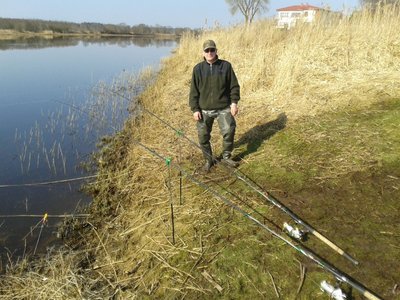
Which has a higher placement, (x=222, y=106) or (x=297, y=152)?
(x=222, y=106)

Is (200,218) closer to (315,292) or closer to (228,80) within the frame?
(315,292)

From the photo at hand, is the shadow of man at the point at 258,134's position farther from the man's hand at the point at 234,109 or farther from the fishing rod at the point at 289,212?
the man's hand at the point at 234,109

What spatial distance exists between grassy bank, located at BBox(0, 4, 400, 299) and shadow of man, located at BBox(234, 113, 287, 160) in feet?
0.08

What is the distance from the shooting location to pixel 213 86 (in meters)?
4.73

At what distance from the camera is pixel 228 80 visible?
4.78m

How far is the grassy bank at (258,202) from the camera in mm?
3184

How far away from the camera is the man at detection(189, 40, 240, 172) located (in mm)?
4680

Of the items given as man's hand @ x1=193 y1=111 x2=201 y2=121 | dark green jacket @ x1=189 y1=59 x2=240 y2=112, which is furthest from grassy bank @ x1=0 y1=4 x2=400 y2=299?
dark green jacket @ x1=189 y1=59 x2=240 y2=112

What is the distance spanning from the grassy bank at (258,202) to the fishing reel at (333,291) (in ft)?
0.34

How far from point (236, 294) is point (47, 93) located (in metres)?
13.3

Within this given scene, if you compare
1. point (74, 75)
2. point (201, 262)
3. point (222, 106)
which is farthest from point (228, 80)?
point (74, 75)

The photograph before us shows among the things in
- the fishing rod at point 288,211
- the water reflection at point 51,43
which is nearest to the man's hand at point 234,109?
the fishing rod at point 288,211

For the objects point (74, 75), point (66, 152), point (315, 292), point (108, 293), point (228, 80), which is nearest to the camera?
point (315, 292)

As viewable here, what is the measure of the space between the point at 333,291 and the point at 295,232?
29.4 inches
